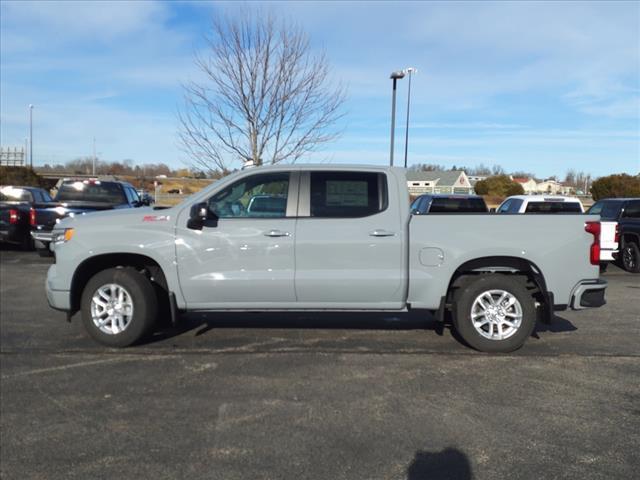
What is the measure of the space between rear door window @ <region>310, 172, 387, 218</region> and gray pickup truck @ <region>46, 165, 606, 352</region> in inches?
0.4

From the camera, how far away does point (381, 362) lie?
5543 mm

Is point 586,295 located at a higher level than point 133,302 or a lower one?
higher

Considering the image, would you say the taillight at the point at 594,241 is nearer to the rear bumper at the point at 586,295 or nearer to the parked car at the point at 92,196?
the rear bumper at the point at 586,295

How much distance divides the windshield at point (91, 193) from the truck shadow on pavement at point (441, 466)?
11.3 m

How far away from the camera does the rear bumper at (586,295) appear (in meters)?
5.77

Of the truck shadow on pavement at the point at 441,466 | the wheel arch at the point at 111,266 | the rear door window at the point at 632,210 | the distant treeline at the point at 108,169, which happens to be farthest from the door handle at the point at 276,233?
the distant treeline at the point at 108,169

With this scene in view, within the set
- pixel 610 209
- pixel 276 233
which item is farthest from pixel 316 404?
pixel 610 209

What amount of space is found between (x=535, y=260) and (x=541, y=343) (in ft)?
3.70

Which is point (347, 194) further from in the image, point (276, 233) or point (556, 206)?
point (556, 206)

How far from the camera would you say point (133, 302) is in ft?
19.3

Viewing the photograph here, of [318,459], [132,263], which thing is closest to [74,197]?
[132,263]

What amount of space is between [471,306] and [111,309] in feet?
12.2

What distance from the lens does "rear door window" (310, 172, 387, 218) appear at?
5.86 m

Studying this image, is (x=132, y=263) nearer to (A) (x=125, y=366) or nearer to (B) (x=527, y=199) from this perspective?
(A) (x=125, y=366)
